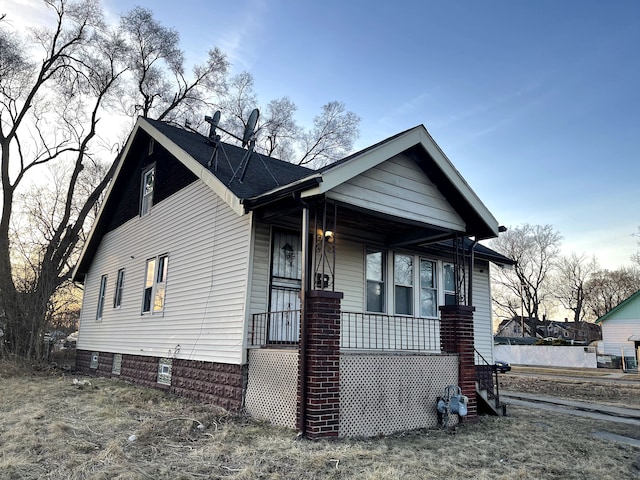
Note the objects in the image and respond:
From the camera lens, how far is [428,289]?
34.9ft

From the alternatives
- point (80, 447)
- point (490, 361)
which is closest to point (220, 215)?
point (80, 447)

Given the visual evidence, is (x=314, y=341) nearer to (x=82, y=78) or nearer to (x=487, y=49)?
(x=487, y=49)

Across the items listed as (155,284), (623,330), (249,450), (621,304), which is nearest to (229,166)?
(155,284)

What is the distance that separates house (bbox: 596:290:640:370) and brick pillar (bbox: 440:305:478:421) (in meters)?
24.7

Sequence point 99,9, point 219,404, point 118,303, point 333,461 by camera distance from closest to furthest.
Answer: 1. point 333,461
2. point 219,404
3. point 118,303
4. point 99,9

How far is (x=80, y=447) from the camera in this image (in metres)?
5.08

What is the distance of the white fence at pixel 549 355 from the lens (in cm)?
2742

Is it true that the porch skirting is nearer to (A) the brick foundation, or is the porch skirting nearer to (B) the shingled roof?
(A) the brick foundation

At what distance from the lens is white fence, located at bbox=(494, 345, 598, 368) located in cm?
2742

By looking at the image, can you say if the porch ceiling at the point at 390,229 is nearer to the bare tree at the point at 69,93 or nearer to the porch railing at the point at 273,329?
the porch railing at the point at 273,329

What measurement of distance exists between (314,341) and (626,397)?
12.7 metres

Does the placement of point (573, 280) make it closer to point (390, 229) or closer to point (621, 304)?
point (621, 304)

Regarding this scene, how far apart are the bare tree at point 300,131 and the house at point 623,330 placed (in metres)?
20.7

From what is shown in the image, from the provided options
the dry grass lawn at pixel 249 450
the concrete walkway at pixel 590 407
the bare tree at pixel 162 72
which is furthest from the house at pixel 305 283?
the bare tree at pixel 162 72
